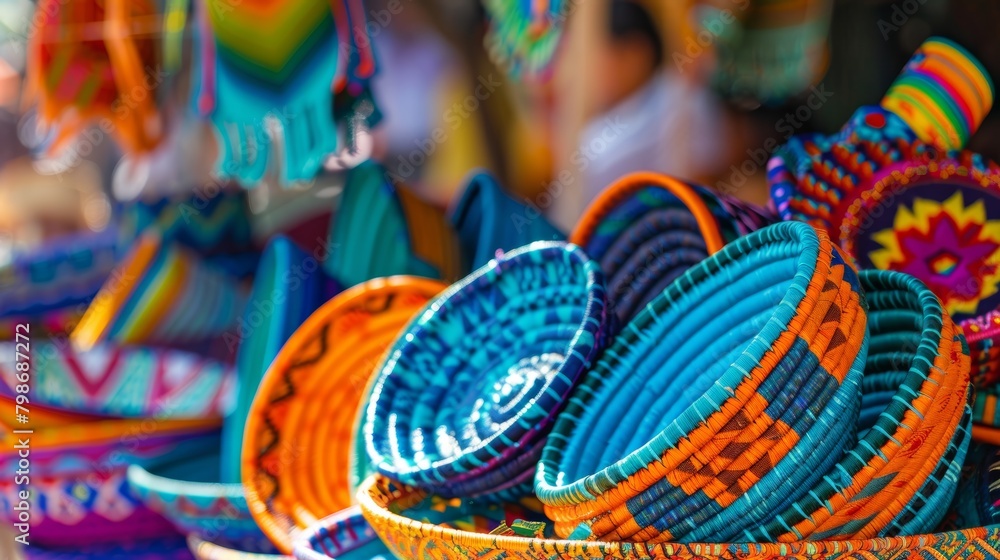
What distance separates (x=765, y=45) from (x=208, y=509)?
0.70 metres

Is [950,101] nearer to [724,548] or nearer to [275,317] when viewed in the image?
[724,548]

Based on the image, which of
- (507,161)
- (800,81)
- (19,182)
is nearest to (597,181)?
(507,161)

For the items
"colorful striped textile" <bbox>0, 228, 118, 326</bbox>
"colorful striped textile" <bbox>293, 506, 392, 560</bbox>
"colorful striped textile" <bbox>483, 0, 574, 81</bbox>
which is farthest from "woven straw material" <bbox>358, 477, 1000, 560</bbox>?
"colorful striped textile" <bbox>0, 228, 118, 326</bbox>

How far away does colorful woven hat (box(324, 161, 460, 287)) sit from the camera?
0.99m

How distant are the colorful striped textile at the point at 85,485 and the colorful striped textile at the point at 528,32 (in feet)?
1.81

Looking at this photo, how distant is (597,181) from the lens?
117 cm

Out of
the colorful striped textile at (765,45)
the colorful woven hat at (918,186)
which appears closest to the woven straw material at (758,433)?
the colorful woven hat at (918,186)

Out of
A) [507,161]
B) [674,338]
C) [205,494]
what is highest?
[674,338]

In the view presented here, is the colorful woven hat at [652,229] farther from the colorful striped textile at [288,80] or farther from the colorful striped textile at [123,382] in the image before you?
the colorful striped textile at [123,382]

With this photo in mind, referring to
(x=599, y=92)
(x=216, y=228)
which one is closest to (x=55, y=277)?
(x=216, y=228)

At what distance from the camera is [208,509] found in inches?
33.7

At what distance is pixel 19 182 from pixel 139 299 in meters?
0.86

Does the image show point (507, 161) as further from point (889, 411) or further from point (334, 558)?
point (889, 411)

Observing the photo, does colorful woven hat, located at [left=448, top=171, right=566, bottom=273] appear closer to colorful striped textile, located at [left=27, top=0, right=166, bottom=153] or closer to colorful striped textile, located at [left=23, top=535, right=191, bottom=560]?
colorful striped textile, located at [left=23, top=535, right=191, bottom=560]
